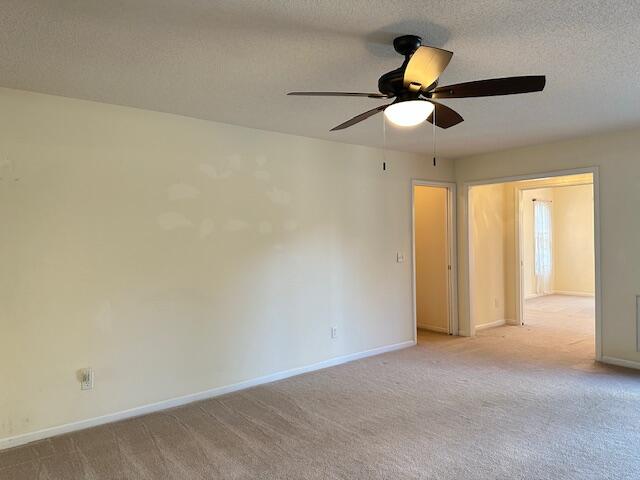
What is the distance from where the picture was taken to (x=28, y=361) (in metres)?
2.93

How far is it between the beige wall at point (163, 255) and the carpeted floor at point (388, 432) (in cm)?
34

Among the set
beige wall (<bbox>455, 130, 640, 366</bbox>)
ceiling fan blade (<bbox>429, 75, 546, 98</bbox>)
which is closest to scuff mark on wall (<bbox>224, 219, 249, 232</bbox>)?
ceiling fan blade (<bbox>429, 75, 546, 98</bbox>)

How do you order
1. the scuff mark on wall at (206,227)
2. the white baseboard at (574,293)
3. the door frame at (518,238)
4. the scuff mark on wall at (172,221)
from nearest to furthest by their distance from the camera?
the scuff mark on wall at (172,221)
the scuff mark on wall at (206,227)
the door frame at (518,238)
the white baseboard at (574,293)

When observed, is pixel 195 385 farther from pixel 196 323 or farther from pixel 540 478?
pixel 540 478

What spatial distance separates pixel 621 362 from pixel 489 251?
227 cm

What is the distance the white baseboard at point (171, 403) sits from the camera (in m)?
2.92

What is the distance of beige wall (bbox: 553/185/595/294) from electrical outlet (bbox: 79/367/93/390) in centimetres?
962

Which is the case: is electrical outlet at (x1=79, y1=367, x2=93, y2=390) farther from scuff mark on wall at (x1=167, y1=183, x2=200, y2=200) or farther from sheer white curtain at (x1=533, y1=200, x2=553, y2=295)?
sheer white curtain at (x1=533, y1=200, x2=553, y2=295)

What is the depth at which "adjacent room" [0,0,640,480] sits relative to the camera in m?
2.21

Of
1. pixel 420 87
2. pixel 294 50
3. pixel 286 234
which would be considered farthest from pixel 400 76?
pixel 286 234

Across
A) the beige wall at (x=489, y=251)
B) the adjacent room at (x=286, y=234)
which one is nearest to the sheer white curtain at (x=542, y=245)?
the beige wall at (x=489, y=251)

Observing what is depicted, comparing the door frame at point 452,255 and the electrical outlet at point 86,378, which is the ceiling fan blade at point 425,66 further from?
the door frame at point 452,255

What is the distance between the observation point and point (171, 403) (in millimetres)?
3502

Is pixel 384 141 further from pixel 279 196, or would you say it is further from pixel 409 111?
pixel 409 111
